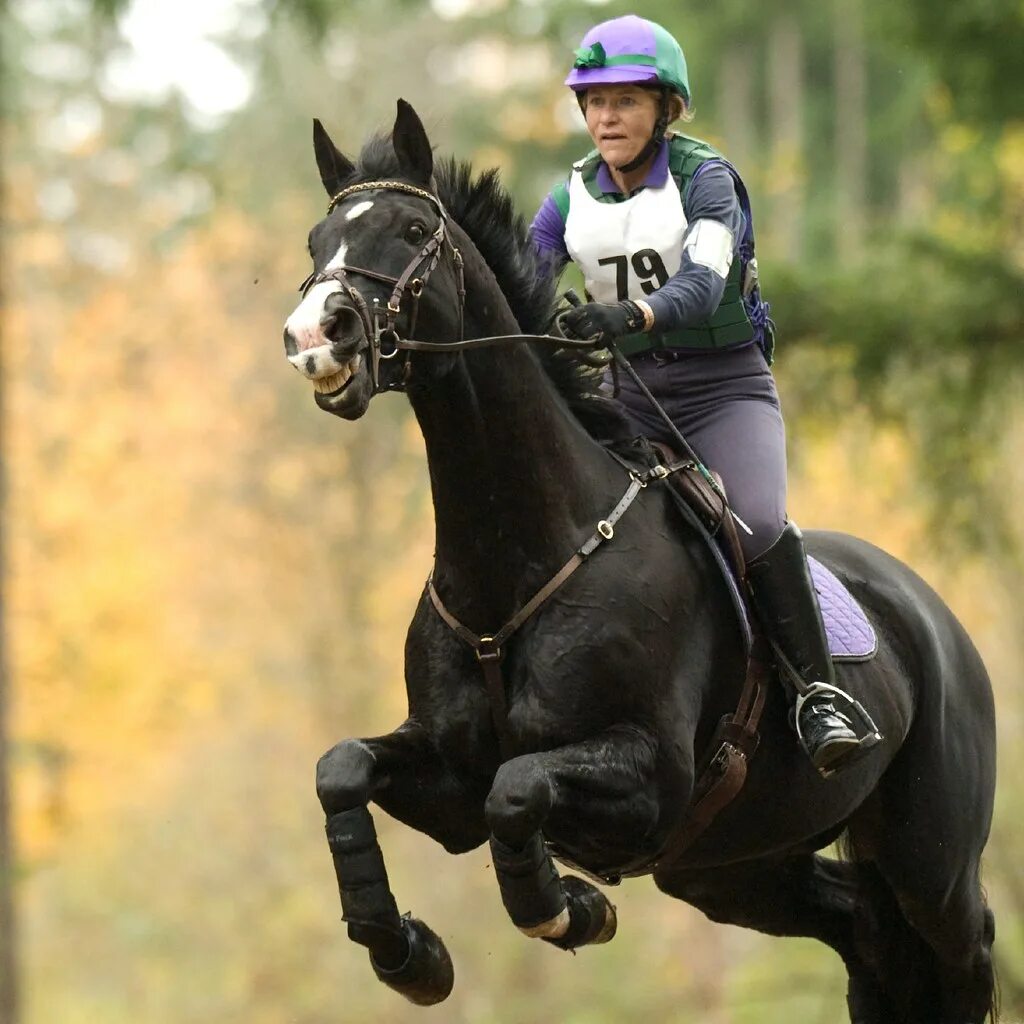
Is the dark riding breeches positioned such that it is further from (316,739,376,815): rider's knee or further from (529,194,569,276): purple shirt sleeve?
(316,739,376,815): rider's knee

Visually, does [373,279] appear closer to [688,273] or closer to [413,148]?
[413,148]

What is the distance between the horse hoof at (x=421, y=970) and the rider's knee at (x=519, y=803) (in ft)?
2.12

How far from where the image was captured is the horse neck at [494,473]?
535 centimetres

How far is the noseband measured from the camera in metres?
4.79

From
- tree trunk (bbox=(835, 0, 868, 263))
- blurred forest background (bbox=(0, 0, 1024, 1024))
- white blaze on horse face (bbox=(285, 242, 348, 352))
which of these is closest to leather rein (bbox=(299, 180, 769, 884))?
white blaze on horse face (bbox=(285, 242, 348, 352))

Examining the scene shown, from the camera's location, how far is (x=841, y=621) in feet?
20.7

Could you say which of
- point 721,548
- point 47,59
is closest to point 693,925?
point 47,59

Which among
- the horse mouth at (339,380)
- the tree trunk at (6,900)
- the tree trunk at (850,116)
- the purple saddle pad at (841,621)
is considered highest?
the tree trunk at (850,116)

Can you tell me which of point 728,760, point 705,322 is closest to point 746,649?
point 728,760

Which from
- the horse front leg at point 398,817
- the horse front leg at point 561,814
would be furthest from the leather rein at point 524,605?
the horse front leg at point 398,817

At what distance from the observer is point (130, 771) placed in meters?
34.5

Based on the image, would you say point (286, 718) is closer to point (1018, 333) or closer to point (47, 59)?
point (47, 59)

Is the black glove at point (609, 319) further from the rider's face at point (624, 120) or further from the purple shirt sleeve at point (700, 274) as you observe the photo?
the rider's face at point (624, 120)

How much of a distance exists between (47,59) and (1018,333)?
21160 millimetres
